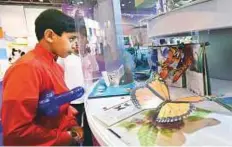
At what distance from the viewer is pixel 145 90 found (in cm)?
97

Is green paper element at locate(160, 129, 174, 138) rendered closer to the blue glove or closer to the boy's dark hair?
the blue glove

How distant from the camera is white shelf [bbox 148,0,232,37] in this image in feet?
2.70

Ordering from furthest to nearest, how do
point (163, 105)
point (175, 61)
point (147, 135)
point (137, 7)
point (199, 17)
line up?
1. point (137, 7)
2. point (175, 61)
3. point (199, 17)
4. point (163, 105)
5. point (147, 135)

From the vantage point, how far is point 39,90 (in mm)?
1100

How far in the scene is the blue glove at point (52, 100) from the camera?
1077 millimetres

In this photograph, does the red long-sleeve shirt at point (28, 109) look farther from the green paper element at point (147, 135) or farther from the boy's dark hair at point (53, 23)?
the green paper element at point (147, 135)

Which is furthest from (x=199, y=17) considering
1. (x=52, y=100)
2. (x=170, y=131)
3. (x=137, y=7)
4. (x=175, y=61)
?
(x=137, y=7)

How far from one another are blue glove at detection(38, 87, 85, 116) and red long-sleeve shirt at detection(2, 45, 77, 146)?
0.03m

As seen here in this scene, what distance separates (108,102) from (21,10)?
8985 millimetres

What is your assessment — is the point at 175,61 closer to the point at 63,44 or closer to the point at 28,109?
the point at 63,44

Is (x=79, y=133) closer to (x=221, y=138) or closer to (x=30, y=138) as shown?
(x=30, y=138)

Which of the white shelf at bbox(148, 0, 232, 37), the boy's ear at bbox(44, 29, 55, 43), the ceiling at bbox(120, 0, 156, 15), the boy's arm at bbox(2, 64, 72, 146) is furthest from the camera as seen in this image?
the ceiling at bbox(120, 0, 156, 15)

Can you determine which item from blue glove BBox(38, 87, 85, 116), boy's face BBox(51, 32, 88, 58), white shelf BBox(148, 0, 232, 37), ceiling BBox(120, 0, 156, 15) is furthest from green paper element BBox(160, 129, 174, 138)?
ceiling BBox(120, 0, 156, 15)

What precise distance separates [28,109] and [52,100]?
0.11 m
